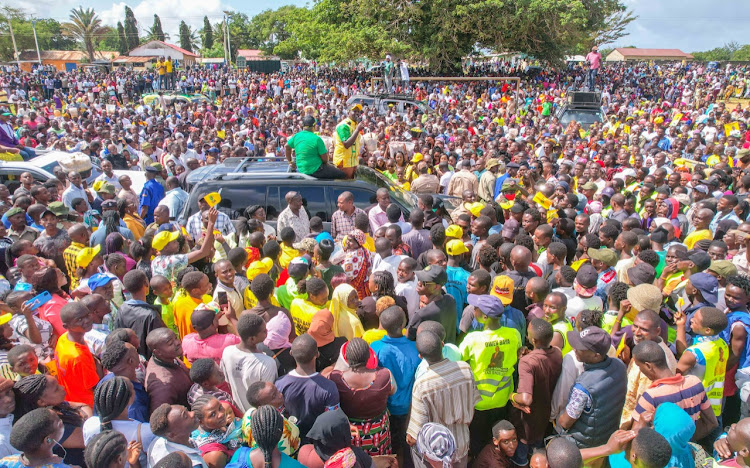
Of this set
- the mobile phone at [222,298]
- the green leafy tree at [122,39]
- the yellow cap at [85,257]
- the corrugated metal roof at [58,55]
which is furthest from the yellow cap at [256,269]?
the green leafy tree at [122,39]

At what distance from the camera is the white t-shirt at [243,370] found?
314cm

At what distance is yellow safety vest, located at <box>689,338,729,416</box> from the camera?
10.6 ft

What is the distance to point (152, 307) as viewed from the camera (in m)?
3.83

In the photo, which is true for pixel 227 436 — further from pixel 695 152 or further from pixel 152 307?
pixel 695 152

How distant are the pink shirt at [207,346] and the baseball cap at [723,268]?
13.6 ft

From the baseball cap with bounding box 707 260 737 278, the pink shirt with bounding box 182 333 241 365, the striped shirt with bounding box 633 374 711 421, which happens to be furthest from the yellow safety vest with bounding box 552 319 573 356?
the pink shirt with bounding box 182 333 241 365

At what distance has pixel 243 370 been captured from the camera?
3.15 m

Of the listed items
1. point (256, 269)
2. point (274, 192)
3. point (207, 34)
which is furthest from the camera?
point (207, 34)

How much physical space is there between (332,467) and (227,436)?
2.32 feet

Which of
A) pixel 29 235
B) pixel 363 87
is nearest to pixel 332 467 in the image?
pixel 29 235

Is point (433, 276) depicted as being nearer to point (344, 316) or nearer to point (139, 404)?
point (344, 316)

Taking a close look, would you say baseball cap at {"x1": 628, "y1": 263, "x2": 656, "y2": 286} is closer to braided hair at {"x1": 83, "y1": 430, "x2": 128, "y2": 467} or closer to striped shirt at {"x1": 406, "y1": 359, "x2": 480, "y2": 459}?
striped shirt at {"x1": 406, "y1": 359, "x2": 480, "y2": 459}

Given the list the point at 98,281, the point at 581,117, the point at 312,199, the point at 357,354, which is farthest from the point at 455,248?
the point at 581,117

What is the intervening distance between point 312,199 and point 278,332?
10.1 ft
